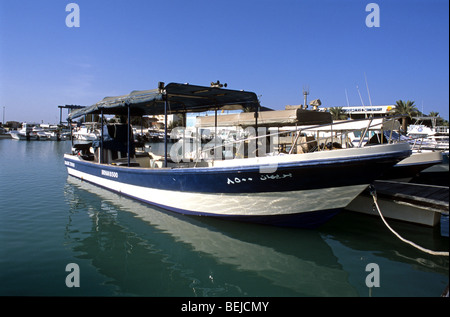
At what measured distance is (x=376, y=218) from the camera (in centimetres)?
895

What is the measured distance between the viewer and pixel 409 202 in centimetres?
762

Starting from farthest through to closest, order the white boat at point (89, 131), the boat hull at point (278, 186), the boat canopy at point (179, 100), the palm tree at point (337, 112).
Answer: the palm tree at point (337, 112), the white boat at point (89, 131), the boat canopy at point (179, 100), the boat hull at point (278, 186)

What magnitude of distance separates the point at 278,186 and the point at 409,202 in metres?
3.41

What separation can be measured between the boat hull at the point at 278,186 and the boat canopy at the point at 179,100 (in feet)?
6.96

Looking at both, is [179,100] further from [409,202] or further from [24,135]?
[24,135]

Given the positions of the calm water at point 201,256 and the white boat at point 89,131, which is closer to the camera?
the calm water at point 201,256

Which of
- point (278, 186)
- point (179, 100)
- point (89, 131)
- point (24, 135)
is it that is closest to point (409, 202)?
point (278, 186)

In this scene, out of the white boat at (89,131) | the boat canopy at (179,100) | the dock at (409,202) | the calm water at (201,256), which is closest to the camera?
the calm water at (201,256)

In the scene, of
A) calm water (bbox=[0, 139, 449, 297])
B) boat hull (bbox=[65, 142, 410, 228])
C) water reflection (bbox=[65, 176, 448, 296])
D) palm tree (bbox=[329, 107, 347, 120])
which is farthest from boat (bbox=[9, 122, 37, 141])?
boat hull (bbox=[65, 142, 410, 228])

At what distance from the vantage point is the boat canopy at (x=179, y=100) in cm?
843

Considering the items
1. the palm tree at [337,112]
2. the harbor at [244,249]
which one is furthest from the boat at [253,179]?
the palm tree at [337,112]

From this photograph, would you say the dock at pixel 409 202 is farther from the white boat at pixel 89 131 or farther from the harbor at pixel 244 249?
the white boat at pixel 89 131
